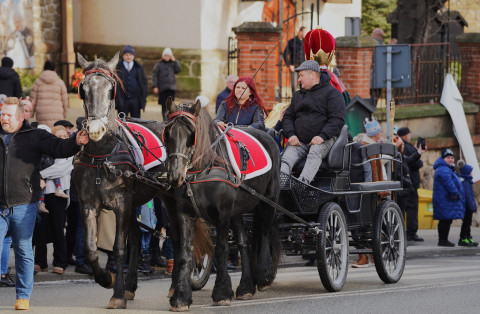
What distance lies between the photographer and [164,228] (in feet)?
51.5

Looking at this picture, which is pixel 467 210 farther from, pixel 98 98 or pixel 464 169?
pixel 98 98

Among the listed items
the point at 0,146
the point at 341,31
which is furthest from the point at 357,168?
the point at 341,31

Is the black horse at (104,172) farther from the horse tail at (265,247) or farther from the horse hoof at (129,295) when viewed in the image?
the horse tail at (265,247)

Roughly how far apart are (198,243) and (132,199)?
1.09 meters

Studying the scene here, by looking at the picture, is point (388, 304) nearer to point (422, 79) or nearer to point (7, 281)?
point (7, 281)

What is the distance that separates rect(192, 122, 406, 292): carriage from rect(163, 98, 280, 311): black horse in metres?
0.38

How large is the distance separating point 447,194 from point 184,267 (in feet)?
30.5

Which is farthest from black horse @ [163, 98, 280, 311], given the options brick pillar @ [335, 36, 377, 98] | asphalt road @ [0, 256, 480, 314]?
brick pillar @ [335, 36, 377, 98]

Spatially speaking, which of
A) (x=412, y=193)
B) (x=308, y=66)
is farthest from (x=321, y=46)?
(x=412, y=193)

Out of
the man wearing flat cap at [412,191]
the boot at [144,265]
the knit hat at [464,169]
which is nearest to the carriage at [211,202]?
the boot at [144,265]

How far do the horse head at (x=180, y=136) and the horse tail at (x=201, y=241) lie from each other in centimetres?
141

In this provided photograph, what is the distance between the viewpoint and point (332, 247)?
1299 cm

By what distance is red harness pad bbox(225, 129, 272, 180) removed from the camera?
1199cm

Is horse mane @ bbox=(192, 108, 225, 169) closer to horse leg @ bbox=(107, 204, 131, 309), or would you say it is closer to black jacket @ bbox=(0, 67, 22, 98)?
horse leg @ bbox=(107, 204, 131, 309)
